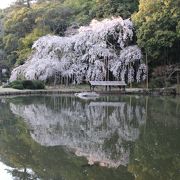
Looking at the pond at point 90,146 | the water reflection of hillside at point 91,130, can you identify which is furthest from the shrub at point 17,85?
the pond at point 90,146

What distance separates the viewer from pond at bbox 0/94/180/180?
1044cm

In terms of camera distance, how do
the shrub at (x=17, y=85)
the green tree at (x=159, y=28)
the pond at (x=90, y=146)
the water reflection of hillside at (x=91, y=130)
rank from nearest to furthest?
the pond at (x=90, y=146), the water reflection of hillside at (x=91, y=130), the green tree at (x=159, y=28), the shrub at (x=17, y=85)

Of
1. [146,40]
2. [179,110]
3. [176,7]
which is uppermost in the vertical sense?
[176,7]

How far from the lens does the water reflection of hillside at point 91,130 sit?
1270cm

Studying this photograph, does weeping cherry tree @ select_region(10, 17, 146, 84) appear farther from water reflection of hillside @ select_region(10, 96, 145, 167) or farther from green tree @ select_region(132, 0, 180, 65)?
water reflection of hillside @ select_region(10, 96, 145, 167)

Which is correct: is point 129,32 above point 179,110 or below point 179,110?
above

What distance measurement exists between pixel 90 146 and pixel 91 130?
3296 millimetres

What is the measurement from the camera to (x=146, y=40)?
4375 cm

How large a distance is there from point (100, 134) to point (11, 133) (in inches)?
140

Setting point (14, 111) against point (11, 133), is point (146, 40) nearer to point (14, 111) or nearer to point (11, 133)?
point (14, 111)

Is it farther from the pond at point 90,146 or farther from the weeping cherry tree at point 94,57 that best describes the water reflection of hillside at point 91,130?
the weeping cherry tree at point 94,57

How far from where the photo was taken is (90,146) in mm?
13742

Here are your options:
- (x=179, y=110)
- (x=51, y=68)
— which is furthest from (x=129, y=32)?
(x=179, y=110)

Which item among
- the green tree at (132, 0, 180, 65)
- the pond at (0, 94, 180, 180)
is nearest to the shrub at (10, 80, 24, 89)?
the green tree at (132, 0, 180, 65)
